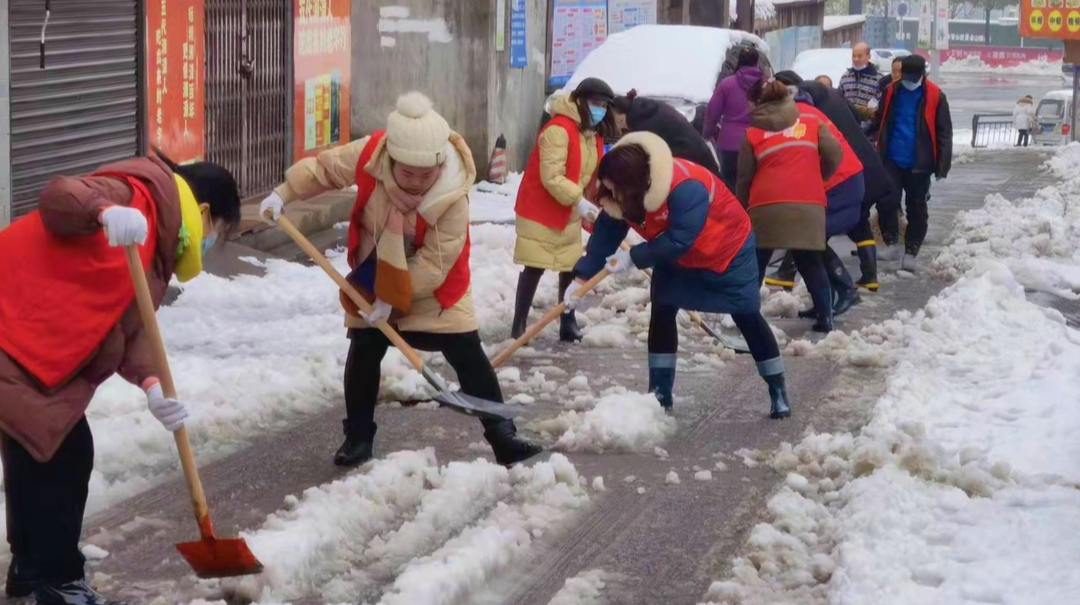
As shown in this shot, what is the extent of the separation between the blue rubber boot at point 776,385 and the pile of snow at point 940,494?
1.56 ft

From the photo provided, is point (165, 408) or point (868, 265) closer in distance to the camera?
point (165, 408)

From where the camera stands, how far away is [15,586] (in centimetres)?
477

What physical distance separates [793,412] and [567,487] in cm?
193

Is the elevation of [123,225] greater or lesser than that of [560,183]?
greater

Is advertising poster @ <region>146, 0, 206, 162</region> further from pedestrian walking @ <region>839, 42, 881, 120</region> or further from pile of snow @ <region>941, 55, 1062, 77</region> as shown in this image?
pile of snow @ <region>941, 55, 1062, 77</region>

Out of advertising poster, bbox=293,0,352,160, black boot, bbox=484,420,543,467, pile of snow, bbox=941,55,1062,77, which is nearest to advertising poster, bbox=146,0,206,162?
→ advertising poster, bbox=293,0,352,160

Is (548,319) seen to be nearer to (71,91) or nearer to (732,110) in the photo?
(71,91)

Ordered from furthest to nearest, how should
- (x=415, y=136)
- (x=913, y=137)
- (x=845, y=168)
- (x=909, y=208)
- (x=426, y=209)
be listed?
(x=909, y=208) → (x=913, y=137) → (x=845, y=168) → (x=426, y=209) → (x=415, y=136)

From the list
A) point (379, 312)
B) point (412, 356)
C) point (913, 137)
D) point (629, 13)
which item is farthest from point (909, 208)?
point (629, 13)

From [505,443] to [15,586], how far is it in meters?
2.25

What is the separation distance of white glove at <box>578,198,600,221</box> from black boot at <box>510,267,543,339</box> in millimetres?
625

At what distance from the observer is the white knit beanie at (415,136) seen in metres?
5.84

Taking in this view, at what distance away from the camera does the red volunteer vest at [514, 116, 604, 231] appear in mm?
8820


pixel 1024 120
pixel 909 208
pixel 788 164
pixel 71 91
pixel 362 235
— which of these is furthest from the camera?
pixel 1024 120
